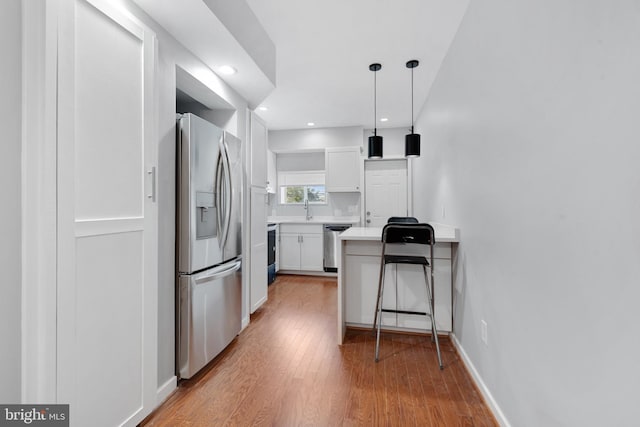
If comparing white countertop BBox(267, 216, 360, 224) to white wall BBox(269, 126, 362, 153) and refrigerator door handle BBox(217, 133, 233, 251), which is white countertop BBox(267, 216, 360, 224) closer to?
white wall BBox(269, 126, 362, 153)

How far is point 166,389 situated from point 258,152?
7.39ft

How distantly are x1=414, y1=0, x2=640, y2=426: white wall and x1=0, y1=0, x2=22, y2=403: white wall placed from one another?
1.95 m

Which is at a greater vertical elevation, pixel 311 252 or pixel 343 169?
pixel 343 169

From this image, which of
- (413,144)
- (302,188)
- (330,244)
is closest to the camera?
(413,144)

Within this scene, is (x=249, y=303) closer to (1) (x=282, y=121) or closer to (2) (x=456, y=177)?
(2) (x=456, y=177)

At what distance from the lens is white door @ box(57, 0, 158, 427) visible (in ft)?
3.79

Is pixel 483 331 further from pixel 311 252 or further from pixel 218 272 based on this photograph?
pixel 311 252

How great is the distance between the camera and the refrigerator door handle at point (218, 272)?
1.96 m

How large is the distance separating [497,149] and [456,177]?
860 mm

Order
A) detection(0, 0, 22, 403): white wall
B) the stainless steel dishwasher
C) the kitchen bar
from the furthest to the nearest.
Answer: the stainless steel dishwasher
the kitchen bar
detection(0, 0, 22, 403): white wall

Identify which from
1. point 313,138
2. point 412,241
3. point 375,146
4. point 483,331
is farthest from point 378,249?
point 313,138

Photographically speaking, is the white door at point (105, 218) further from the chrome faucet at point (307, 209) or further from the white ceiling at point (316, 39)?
the chrome faucet at point (307, 209)

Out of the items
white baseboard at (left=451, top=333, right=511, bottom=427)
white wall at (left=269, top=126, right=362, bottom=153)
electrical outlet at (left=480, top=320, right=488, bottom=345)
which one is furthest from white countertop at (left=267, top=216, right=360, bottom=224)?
electrical outlet at (left=480, top=320, right=488, bottom=345)

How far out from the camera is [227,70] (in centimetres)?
228
